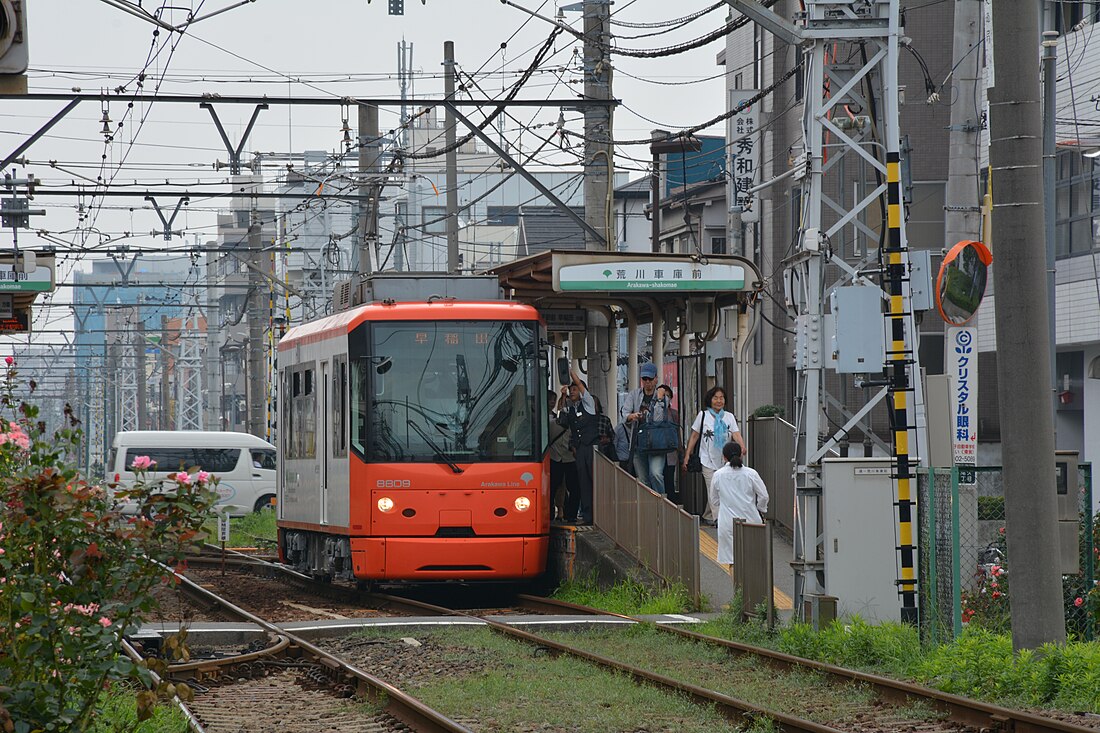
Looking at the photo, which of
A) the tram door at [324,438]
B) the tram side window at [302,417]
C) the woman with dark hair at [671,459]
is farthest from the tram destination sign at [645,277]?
the tram side window at [302,417]

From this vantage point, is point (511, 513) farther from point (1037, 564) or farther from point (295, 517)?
point (1037, 564)

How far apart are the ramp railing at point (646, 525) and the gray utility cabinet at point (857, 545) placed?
7.52ft

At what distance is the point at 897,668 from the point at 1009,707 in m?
1.68

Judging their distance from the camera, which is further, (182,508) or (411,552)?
(411,552)

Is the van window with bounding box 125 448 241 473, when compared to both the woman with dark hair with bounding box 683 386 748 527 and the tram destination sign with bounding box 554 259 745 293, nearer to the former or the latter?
the woman with dark hair with bounding box 683 386 748 527

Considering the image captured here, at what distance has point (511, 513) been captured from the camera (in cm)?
1711

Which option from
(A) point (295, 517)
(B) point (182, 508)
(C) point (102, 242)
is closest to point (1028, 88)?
(B) point (182, 508)

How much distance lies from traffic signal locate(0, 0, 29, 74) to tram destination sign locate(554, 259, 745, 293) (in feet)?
40.3

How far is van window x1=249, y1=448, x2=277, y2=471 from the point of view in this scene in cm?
4394

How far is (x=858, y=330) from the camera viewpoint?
41.4ft

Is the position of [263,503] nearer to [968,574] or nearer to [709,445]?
[709,445]

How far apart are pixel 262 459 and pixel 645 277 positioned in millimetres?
28488

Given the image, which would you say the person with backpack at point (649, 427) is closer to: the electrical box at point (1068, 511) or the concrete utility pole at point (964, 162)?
the concrete utility pole at point (964, 162)

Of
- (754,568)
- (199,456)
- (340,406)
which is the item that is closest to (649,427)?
(340,406)
